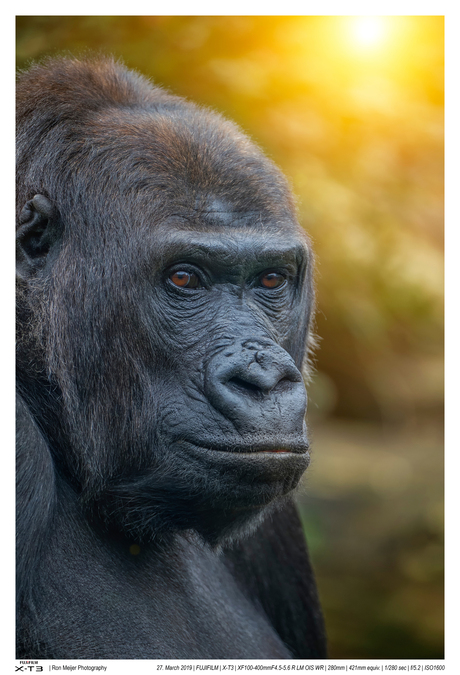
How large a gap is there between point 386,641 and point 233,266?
13.1 ft

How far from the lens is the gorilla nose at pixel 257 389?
2.15 metres

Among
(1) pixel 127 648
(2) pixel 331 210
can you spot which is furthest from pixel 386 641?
(1) pixel 127 648

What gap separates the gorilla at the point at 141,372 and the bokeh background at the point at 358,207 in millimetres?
573

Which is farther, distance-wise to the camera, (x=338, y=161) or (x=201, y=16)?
(x=338, y=161)

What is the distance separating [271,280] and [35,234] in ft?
2.77

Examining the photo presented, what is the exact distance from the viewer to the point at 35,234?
2.44 metres

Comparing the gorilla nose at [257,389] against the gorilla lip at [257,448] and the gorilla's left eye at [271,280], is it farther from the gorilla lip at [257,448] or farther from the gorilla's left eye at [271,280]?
the gorilla's left eye at [271,280]

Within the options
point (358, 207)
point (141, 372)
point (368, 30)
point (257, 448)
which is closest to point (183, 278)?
point (141, 372)
